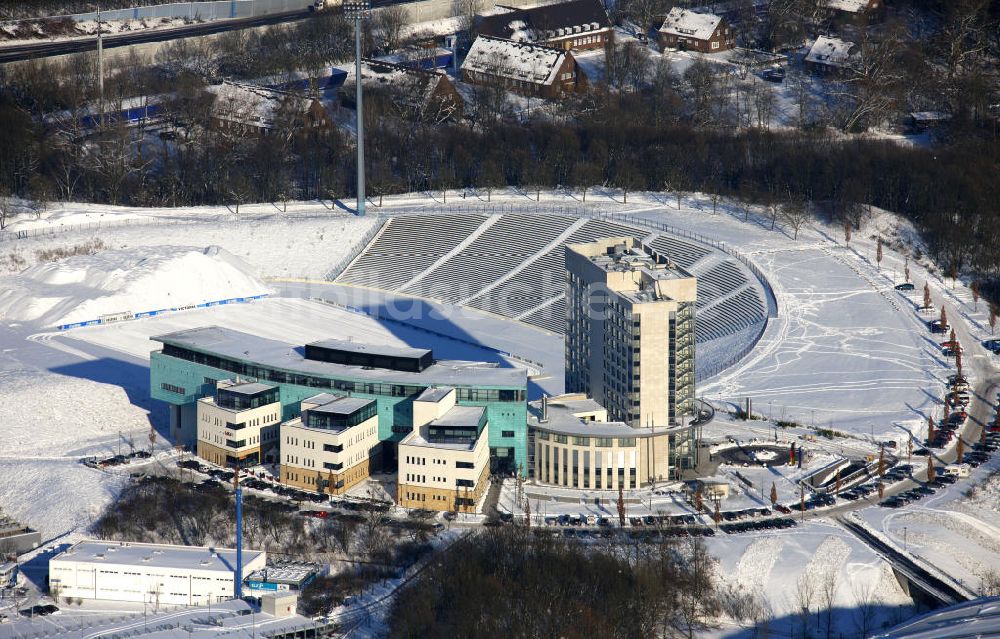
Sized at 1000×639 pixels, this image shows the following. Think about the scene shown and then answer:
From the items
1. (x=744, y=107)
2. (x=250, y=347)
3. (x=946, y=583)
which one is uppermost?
(x=744, y=107)

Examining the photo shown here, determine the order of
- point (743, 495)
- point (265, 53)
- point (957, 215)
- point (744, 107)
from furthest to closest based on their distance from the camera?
point (265, 53)
point (744, 107)
point (957, 215)
point (743, 495)

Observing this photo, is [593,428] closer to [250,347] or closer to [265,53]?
[250,347]

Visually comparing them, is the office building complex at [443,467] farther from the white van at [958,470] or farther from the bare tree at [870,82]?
the bare tree at [870,82]

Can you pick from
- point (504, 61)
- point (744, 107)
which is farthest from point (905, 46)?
point (504, 61)

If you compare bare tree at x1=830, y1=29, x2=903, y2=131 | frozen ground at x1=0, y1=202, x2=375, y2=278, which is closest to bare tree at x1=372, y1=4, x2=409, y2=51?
frozen ground at x1=0, y1=202, x2=375, y2=278

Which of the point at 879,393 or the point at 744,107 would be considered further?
the point at 744,107
